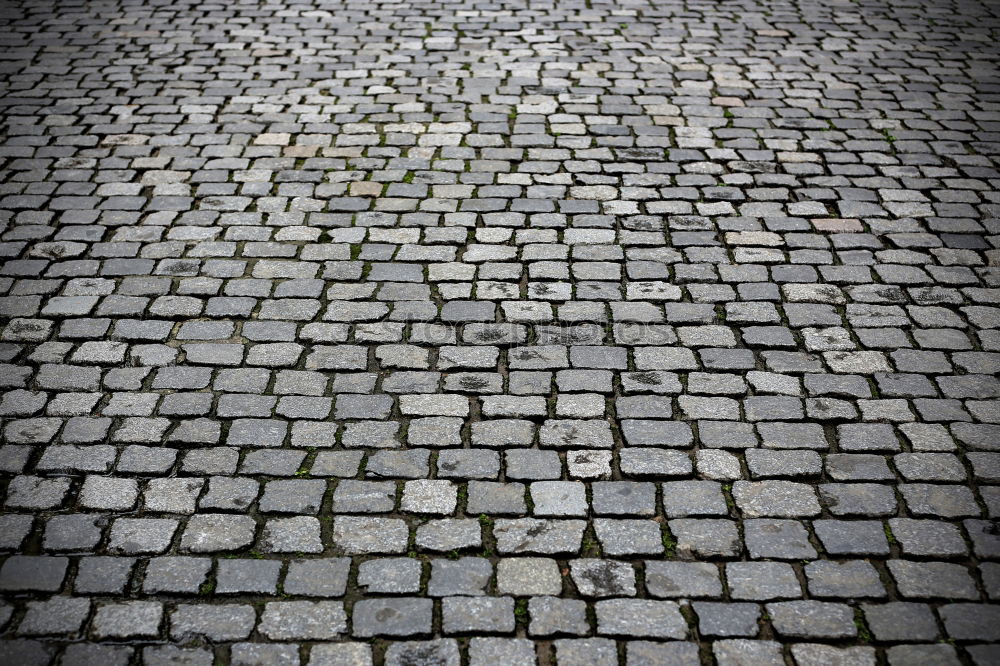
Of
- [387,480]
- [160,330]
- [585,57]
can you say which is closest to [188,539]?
[387,480]

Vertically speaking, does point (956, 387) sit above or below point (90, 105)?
below

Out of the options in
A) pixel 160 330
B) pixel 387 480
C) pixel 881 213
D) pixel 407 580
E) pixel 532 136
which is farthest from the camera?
pixel 532 136

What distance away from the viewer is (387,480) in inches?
128

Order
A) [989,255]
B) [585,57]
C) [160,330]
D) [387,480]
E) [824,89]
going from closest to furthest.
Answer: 1. [387,480]
2. [160,330]
3. [989,255]
4. [824,89]
5. [585,57]

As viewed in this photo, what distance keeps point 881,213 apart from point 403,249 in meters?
3.33

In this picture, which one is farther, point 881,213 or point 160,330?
point 881,213

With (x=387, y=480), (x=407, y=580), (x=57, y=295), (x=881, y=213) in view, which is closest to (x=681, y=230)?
(x=881, y=213)

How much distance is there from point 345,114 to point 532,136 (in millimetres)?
1666

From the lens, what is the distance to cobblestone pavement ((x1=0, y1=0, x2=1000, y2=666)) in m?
2.78

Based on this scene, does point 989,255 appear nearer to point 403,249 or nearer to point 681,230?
point 681,230

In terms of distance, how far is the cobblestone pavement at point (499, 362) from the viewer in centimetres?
278

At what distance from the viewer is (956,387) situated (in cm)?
375

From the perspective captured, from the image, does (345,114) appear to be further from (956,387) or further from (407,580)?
(956,387)

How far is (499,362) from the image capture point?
12.8ft
